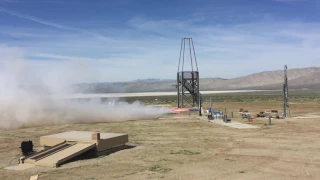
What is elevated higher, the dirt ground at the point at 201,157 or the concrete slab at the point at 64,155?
the concrete slab at the point at 64,155

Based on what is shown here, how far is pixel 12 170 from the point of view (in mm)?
16297

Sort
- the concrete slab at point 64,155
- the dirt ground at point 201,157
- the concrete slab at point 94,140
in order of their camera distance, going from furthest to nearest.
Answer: the concrete slab at point 94,140 < the concrete slab at point 64,155 < the dirt ground at point 201,157

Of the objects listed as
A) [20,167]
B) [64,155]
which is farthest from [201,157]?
[20,167]

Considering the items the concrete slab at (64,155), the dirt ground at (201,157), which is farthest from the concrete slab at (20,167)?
the dirt ground at (201,157)

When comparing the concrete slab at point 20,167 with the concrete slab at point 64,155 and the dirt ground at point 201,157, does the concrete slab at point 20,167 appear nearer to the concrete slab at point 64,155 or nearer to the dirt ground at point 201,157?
the concrete slab at point 64,155

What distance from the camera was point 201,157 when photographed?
18.5 m

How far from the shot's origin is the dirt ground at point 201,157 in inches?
591

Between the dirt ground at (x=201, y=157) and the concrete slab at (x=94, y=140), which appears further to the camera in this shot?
the concrete slab at (x=94, y=140)

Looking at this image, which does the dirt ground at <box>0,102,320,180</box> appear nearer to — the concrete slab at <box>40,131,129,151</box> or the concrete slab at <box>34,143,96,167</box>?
the concrete slab at <box>34,143,96,167</box>

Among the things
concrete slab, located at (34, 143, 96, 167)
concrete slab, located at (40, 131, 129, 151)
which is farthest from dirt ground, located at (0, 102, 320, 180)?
concrete slab, located at (40, 131, 129, 151)

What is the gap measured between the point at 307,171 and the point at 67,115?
31.7 meters

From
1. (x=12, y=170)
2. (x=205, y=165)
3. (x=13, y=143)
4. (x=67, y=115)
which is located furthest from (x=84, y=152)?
(x=67, y=115)

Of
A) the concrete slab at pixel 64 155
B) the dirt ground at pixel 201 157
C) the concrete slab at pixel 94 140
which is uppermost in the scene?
the concrete slab at pixel 94 140

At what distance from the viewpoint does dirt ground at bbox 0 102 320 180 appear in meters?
15.0
